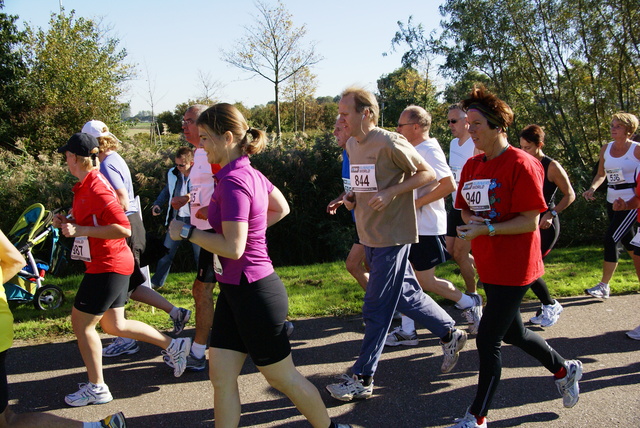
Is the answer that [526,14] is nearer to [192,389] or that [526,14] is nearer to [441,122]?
[441,122]

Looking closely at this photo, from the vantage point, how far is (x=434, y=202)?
4734mm

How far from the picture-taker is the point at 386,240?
12.4ft

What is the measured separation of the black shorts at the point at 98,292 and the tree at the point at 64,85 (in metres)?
15.0

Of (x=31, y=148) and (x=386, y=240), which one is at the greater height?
(x=31, y=148)

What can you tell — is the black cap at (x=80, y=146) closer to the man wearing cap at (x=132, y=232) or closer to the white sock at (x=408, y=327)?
the man wearing cap at (x=132, y=232)

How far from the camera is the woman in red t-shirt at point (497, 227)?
3.10m

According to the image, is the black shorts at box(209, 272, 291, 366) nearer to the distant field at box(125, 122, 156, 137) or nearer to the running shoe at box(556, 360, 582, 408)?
the running shoe at box(556, 360, 582, 408)

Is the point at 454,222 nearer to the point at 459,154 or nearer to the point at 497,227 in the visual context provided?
the point at 459,154

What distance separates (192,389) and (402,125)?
2.81 meters

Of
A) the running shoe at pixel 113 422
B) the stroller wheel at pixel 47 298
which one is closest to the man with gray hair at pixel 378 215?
the running shoe at pixel 113 422

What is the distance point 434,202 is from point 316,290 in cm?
250

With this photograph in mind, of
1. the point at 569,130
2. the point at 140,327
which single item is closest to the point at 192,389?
the point at 140,327

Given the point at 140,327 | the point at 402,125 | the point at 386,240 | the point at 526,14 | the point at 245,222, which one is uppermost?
the point at 526,14

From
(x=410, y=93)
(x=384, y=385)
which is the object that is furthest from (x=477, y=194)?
(x=410, y=93)
